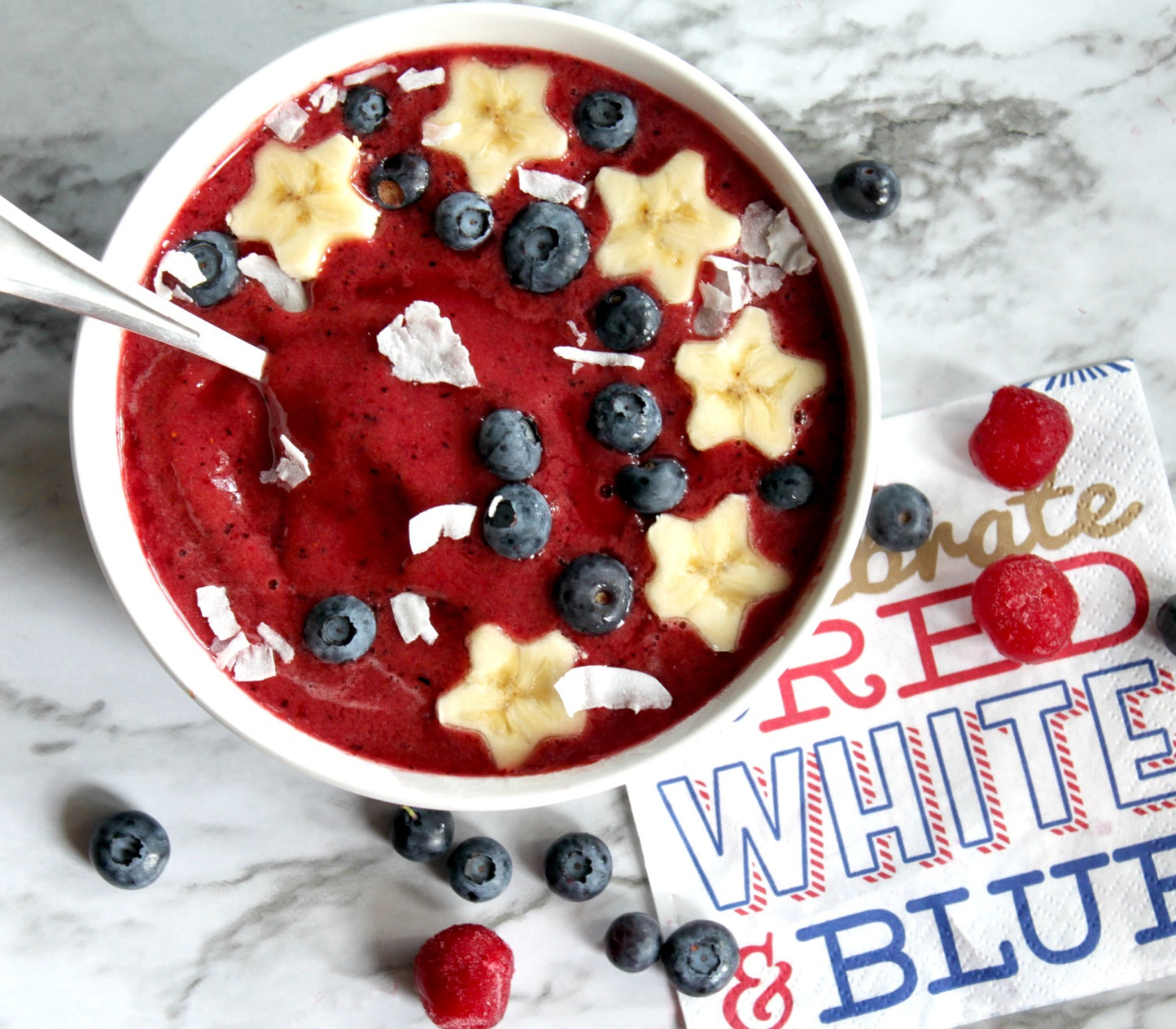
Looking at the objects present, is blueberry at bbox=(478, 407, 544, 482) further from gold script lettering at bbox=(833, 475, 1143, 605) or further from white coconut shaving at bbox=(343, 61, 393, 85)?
gold script lettering at bbox=(833, 475, 1143, 605)

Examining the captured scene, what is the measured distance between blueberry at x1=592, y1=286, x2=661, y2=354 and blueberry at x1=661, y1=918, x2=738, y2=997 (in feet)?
3.41

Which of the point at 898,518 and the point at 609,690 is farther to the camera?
the point at 898,518

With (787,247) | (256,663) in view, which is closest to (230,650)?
(256,663)

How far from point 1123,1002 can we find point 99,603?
197 centimetres

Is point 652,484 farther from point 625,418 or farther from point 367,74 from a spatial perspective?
point 367,74

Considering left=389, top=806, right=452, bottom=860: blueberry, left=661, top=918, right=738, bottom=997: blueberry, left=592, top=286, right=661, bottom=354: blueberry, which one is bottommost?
left=661, top=918, right=738, bottom=997: blueberry

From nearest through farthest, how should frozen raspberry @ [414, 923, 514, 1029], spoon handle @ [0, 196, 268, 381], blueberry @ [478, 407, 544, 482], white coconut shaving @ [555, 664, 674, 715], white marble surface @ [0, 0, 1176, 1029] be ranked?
spoon handle @ [0, 196, 268, 381]
blueberry @ [478, 407, 544, 482]
white coconut shaving @ [555, 664, 674, 715]
frozen raspberry @ [414, 923, 514, 1029]
white marble surface @ [0, 0, 1176, 1029]

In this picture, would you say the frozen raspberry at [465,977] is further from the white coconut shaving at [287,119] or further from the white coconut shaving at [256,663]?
the white coconut shaving at [287,119]

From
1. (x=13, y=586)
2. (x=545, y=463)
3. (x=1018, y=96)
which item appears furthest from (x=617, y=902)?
(x=1018, y=96)

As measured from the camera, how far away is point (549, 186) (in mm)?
1629

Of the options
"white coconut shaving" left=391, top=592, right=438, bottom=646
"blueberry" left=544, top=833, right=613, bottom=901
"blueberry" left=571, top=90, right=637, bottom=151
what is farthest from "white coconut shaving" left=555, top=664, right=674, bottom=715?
"blueberry" left=571, top=90, right=637, bottom=151

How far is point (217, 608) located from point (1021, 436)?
4.37 feet

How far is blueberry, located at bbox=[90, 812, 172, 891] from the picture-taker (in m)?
1.97

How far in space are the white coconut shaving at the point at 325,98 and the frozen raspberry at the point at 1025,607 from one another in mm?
1324
